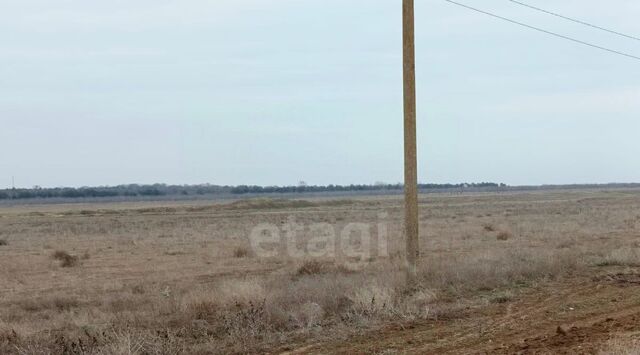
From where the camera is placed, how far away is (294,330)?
414 inches

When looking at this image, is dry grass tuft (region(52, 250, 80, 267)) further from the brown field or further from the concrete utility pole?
the concrete utility pole

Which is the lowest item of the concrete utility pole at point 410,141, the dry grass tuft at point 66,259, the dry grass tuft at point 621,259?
the dry grass tuft at point 66,259

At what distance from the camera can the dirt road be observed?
8789 mm

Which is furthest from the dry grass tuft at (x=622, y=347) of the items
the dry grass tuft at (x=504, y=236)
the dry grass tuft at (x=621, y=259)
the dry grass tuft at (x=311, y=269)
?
the dry grass tuft at (x=504, y=236)

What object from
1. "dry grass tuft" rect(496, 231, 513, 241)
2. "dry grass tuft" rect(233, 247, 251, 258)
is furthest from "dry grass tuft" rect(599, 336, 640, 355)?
"dry grass tuft" rect(496, 231, 513, 241)

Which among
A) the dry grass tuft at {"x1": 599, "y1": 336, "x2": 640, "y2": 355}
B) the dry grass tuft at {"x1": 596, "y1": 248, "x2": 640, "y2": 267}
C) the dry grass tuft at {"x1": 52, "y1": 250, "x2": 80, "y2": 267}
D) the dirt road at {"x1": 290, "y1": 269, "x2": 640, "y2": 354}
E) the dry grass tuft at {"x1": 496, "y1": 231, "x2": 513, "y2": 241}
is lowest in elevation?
the dry grass tuft at {"x1": 52, "y1": 250, "x2": 80, "y2": 267}

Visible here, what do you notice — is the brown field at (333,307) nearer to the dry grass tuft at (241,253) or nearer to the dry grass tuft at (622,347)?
the dry grass tuft at (622,347)

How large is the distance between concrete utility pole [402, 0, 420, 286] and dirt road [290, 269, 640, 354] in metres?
2.29

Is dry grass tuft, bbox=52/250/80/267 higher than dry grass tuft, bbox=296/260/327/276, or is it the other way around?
dry grass tuft, bbox=296/260/327/276

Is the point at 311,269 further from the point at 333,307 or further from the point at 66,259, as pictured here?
the point at 66,259

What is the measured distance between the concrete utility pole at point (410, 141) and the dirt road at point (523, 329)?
7.53 ft

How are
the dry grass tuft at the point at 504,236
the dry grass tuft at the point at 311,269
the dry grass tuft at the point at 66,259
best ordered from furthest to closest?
the dry grass tuft at the point at 504,236 → the dry grass tuft at the point at 66,259 → the dry grass tuft at the point at 311,269

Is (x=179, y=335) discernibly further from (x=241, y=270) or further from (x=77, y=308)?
(x=241, y=270)

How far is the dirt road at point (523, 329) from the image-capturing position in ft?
28.8
